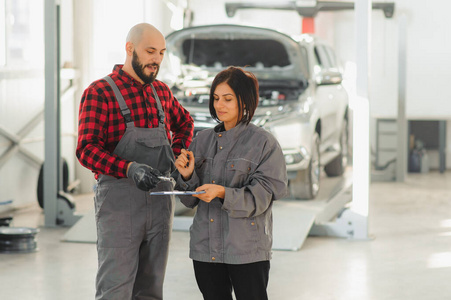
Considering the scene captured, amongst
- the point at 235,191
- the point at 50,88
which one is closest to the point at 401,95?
the point at 50,88

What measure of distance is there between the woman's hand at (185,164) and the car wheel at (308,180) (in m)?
5.54

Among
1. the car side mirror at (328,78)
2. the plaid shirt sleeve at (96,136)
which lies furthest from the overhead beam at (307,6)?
the plaid shirt sleeve at (96,136)

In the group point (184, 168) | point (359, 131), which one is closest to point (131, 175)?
point (184, 168)

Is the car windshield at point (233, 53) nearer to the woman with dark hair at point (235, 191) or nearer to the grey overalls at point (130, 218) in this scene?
the grey overalls at point (130, 218)

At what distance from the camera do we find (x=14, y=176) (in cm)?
850

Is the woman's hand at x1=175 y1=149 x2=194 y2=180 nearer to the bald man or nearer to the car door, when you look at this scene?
the bald man

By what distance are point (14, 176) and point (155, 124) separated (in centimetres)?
567

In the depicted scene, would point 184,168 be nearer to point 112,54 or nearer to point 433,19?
point 112,54

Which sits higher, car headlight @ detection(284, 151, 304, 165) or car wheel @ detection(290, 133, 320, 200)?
car headlight @ detection(284, 151, 304, 165)

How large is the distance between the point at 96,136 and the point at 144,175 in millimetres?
334

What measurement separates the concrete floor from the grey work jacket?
2090 mm

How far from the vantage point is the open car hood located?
8430 mm

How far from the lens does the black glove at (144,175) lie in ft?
9.67

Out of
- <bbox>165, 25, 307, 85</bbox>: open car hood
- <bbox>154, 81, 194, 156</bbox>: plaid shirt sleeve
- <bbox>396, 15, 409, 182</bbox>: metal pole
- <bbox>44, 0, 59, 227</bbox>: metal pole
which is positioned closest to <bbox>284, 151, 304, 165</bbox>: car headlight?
<bbox>165, 25, 307, 85</bbox>: open car hood
